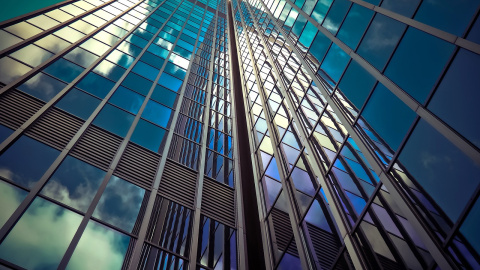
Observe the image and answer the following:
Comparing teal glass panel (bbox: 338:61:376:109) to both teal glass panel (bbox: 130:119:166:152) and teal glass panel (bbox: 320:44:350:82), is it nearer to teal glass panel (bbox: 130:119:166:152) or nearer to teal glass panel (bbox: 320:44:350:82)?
teal glass panel (bbox: 320:44:350:82)

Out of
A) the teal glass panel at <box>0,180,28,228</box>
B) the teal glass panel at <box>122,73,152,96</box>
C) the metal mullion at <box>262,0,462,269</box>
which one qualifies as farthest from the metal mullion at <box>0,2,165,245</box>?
the metal mullion at <box>262,0,462,269</box>

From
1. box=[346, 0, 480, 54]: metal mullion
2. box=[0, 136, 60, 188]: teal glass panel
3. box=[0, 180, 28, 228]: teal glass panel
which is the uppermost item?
box=[346, 0, 480, 54]: metal mullion

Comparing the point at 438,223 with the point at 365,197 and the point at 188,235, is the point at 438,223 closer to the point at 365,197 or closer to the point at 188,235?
the point at 365,197

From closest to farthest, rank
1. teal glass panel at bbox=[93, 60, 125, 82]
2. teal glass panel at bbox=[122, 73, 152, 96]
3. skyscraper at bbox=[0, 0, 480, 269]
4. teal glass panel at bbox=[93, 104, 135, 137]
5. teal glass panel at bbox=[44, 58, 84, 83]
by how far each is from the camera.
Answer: skyscraper at bbox=[0, 0, 480, 269]
teal glass panel at bbox=[93, 104, 135, 137]
teal glass panel at bbox=[44, 58, 84, 83]
teal glass panel at bbox=[93, 60, 125, 82]
teal glass panel at bbox=[122, 73, 152, 96]

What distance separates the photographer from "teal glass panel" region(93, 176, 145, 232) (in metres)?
12.9

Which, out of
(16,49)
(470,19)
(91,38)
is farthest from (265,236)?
(91,38)

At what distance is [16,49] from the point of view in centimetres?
1811

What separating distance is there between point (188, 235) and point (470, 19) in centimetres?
1183

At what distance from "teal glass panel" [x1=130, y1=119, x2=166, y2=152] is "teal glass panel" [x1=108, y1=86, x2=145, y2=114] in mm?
1105

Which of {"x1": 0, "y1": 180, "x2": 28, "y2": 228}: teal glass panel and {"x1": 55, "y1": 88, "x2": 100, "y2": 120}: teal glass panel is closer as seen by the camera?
{"x1": 0, "y1": 180, "x2": 28, "y2": 228}: teal glass panel

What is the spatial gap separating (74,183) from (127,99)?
783 centimetres

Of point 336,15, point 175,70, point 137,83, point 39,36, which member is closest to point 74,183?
point 137,83

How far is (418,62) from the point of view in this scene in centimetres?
1019

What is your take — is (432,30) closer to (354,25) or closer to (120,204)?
(354,25)
